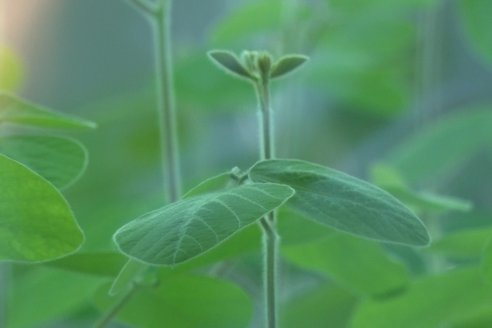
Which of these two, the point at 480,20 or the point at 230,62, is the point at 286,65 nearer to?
the point at 230,62

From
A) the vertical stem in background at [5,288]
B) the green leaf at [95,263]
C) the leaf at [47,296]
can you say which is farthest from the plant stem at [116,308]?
the vertical stem in background at [5,288]

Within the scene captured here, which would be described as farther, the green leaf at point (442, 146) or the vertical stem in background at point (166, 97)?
the green leaf at point (442, 146)

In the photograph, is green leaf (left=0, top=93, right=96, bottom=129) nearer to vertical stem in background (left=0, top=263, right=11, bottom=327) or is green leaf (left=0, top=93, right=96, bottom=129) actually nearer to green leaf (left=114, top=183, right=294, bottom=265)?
green leaf (left=114, top=183, right=294, bottom=265)

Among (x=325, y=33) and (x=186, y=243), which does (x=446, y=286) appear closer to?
(x=186, y=243)

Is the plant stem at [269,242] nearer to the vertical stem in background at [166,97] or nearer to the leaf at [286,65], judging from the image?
the leaf at [286,65]

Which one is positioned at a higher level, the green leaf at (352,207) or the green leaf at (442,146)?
the green leaf at (352,207)

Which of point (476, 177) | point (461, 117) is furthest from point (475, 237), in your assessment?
point (476, 177)

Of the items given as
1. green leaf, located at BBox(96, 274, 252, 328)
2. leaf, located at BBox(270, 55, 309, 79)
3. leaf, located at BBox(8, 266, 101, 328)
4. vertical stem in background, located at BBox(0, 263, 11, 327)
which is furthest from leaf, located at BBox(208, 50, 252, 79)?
vertical stem in background, located at BBox(0, 263, 11, 327)
